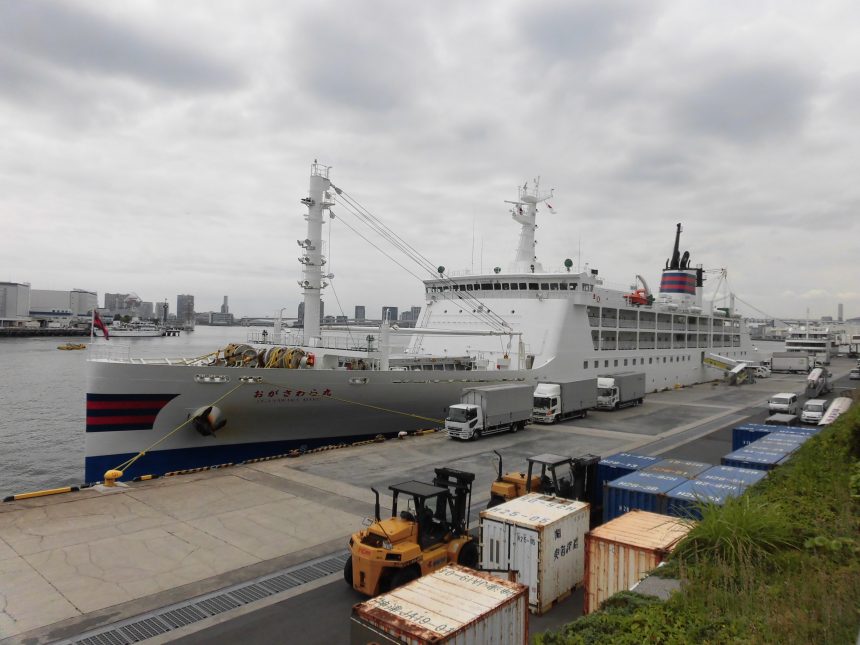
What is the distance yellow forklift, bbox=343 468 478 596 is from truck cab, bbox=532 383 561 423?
17951 millimetres

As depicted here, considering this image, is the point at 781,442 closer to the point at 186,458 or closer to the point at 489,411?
the point at 489,411

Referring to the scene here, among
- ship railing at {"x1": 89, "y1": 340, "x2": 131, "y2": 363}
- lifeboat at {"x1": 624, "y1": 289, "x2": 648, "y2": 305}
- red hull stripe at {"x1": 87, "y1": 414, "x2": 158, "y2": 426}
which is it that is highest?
lifeboat at {"x1": 624, "y1": 289, "x2": 648, "y2": 305}

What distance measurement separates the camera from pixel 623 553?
7855 mm

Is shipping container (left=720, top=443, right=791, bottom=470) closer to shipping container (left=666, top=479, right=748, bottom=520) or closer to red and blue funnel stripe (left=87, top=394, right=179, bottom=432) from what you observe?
shipping container (left=666, top=479, right=748, bottom=520)

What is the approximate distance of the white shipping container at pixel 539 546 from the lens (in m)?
8.70

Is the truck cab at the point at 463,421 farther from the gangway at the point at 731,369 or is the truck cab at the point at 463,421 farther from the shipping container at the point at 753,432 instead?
the gangway at the point at 731,369

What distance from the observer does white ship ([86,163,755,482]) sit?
57.2 feet

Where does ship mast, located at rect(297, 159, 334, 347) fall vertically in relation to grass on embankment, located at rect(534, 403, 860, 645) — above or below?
above

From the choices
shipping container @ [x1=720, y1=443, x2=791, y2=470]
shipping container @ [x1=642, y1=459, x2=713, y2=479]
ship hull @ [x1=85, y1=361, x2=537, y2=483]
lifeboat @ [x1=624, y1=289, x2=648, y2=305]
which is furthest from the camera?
lifeboat @ [x1=624, y1=289, x2=648, y2=305]

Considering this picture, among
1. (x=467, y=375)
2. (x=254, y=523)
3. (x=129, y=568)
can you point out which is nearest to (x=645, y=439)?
(x=467, y=375)

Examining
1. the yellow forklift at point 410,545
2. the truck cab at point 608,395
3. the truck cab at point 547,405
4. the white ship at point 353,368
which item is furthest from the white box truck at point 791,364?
the yellow forklift at point 410,545

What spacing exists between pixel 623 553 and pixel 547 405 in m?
19.8

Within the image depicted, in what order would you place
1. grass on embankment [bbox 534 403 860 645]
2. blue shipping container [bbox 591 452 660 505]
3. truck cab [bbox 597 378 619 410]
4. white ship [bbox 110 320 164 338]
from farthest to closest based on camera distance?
1. white ship [bbox 110 320 164 338]
2. truck cab [bbox 597 378 619 410]
3. blue shipping container [bbox 591 452 660 505]
4. grass on embankment [bbox 534 403 860 645]

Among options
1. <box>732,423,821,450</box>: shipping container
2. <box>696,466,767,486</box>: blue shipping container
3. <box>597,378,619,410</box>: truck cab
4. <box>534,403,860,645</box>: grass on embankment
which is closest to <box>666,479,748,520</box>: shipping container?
<box>696,466,767,486</box>: blue shipping container
